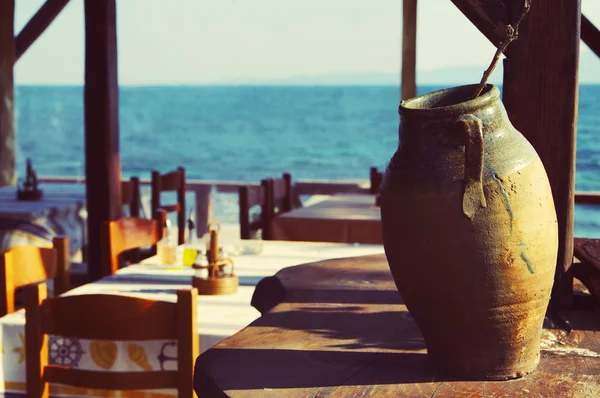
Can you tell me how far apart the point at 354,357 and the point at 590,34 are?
4.01 metres

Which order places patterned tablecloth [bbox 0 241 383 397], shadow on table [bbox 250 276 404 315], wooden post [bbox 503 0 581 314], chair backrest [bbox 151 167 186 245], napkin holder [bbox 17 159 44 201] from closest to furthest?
1. wooden post [bbox 503 0 581 314]
2. shadow on table [bbox 250 276 404 315]
3. patterned tablecloth [bbox 0 241 383 397]
4. chair backrest [bbox 151 167 186 245]
5. napkin holder [bbox 17 159 44 201]

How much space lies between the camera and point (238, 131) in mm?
35969

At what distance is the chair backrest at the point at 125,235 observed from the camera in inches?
112

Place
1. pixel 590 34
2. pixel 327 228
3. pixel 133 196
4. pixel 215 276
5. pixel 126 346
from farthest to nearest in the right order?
pixel 590 34 → pixel 133 196 → pixel 327 228 → pixel 215 276 → pixel 126 346

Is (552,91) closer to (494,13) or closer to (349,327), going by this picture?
(494,13)

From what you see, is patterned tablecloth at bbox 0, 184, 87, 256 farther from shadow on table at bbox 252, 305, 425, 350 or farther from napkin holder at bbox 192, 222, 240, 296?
shadow on table at bbox 252, 305, 425, 350

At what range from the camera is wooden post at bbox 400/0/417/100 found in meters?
4.50

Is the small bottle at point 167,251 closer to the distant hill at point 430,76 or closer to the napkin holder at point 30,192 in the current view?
the napkin holder at point 30,192

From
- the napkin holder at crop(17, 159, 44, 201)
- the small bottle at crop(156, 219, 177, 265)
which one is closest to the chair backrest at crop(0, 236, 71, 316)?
the small bottle at crop(156, 219, 177, 265)

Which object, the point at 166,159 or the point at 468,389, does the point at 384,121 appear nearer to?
the point at 166,159

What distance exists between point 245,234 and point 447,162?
302 centimetres

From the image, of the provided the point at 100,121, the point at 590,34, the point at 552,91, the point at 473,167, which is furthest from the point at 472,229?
the point at 590,34

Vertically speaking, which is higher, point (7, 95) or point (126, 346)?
point (7, 95)

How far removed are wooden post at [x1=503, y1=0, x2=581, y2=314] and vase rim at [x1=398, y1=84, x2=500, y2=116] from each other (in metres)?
0.35
